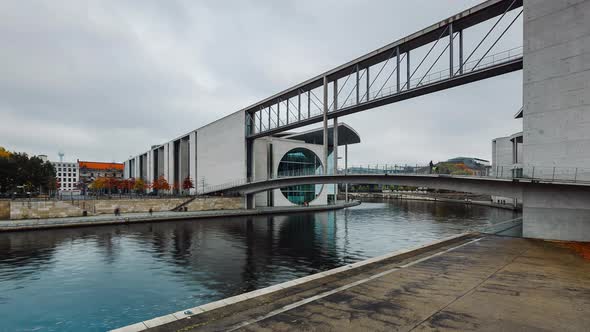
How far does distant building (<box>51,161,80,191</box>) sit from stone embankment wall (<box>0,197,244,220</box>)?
144m

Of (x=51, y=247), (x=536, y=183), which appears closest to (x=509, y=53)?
(x=536, y=183)

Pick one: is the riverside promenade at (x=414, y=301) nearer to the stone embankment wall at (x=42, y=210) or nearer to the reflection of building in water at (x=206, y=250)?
the reflection of building in water at (x=206, y=250)

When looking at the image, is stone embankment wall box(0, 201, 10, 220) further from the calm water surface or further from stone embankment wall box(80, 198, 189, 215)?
the calm water surface

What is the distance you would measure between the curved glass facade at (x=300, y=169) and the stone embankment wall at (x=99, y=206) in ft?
37.4

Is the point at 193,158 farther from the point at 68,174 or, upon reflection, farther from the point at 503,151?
the point at 68,174

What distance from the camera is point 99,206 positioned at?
44156 millimetres

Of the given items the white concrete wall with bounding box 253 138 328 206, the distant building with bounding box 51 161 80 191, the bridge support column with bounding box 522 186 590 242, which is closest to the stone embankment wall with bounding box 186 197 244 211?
the white concrete wall with bounding box 253 138 328 206

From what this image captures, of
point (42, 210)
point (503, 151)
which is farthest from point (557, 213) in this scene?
point (503, 151)

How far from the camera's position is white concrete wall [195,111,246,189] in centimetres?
5928

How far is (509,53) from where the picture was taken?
25344 millimetres

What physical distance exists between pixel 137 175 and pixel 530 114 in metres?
124

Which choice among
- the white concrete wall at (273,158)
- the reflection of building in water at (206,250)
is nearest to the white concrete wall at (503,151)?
the white concrete wall at (273,158)

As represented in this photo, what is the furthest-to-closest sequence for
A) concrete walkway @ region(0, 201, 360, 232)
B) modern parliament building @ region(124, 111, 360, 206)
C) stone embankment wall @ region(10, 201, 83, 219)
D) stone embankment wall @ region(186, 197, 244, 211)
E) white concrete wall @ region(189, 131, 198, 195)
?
1. white concrete wall @ region(189, 131, 198, 195)
2. modern parliament building @ region(124, 111, 360, 206)
3. stone embankment wall @ region(186, 197, 244, 211)
4. stone embankment wall @ region(10, 201, 83, 219)
5. concrete walkway @ region(0, 201, 360, 232)

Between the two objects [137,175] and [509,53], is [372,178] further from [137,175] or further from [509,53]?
[137,175]
